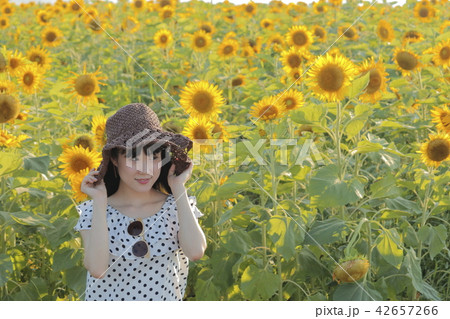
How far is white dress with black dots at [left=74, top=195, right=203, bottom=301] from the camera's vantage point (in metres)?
2.19

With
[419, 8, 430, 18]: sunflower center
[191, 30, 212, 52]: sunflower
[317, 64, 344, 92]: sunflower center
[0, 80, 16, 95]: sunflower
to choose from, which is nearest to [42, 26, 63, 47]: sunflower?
[191, 30, 212, 52]: sunflower

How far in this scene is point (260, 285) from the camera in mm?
2576

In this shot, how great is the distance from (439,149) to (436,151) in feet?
0.05

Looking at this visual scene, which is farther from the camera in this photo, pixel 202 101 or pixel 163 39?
pixel 163 39

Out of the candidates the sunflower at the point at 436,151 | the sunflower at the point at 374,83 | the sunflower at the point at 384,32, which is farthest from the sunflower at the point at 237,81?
the sunflower at the point at 436,151

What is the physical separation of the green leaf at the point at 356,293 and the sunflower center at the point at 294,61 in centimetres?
204

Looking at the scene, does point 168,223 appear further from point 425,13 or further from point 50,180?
point 425,13

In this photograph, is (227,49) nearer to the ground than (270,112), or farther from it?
nearer to the ground

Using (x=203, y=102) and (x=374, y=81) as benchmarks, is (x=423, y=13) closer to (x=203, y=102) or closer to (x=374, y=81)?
(x=374, y=81)

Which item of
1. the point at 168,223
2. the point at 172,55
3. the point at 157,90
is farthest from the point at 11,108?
the point at 172,55

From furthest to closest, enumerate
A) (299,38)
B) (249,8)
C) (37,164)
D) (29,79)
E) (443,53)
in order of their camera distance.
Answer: (249,8) < (299,38) < (443,53) < (29,79) < (37,164)

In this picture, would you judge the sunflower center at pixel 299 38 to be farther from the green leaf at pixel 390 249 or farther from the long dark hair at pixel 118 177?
the long dark hair at pixel 118 177

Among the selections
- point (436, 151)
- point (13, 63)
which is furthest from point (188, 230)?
point (13, 63)

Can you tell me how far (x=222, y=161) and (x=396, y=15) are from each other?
6.48 metres
